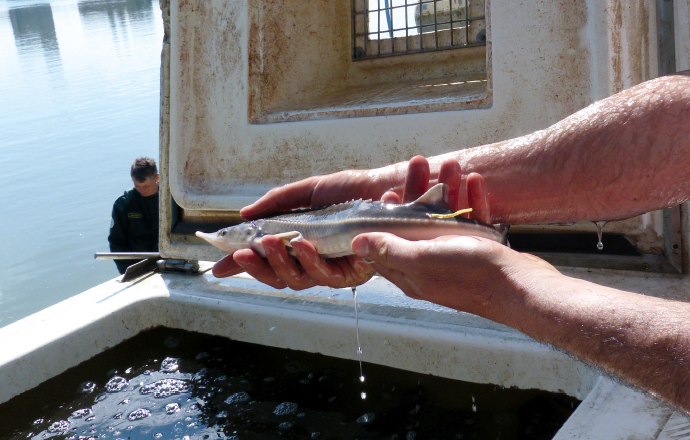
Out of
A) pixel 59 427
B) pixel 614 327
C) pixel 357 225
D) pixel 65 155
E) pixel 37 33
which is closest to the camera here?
pixel 614 327

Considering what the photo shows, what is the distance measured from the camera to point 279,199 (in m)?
2.28

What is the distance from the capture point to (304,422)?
2.07m

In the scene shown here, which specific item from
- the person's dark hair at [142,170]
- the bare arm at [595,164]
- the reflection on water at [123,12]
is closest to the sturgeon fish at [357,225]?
the bare arm at [595,164]

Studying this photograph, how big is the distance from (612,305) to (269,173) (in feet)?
6.26

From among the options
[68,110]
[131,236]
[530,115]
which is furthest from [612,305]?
[68,110]

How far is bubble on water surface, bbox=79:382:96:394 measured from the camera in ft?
7.50

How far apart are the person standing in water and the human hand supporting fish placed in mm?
4227

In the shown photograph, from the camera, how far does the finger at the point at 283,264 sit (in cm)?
191

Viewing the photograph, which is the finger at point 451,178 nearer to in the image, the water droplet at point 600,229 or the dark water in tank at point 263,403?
the water droplet at point 600,229

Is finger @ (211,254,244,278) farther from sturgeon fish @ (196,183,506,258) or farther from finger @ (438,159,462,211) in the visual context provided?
finger @ (438,159,462,211)

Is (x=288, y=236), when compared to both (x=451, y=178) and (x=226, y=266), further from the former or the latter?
(x=451, y=178)

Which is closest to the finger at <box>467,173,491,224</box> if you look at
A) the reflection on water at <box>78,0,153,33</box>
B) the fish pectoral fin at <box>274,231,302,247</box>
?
the fish pectoral fin at <box>274,231,302,247</box>

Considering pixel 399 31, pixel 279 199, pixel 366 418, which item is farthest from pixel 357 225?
pixel 399 31

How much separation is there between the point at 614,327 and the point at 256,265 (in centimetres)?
124
